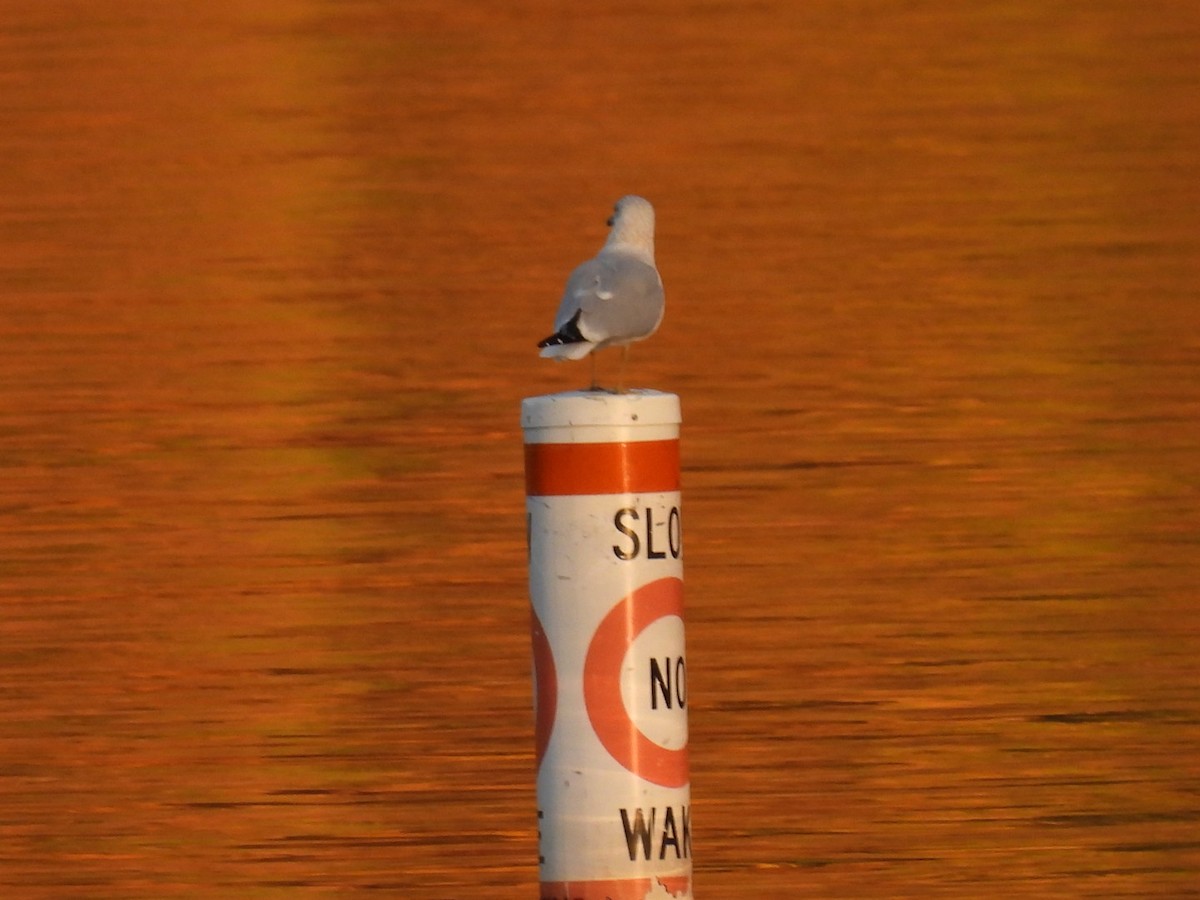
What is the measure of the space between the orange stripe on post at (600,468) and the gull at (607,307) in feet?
1.07

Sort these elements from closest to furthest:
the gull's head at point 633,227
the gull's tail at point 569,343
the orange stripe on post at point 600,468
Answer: the orange stripe on post at point 600,468, the gull's tail at point 569,343, the gull's head at point 633,227

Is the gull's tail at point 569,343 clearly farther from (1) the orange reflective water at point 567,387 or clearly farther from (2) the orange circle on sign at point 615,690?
(1) the orange reflective water at point 567,387

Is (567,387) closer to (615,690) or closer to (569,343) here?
(569,343)

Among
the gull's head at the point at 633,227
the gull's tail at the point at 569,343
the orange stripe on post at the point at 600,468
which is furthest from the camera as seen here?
the gull's head at the point at 633,227

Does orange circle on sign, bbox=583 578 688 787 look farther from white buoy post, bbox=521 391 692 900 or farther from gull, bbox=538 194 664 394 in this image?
gull, bbox=538 194 664 394

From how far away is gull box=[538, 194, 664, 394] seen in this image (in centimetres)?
383

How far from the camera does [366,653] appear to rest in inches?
218

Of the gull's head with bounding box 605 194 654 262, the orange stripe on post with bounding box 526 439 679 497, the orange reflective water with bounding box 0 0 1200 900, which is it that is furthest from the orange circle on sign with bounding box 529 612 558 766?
the orange reflective water with bounding box 0 0 1200 900

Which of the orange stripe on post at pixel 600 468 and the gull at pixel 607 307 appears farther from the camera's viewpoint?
the gull at pixel 607 307

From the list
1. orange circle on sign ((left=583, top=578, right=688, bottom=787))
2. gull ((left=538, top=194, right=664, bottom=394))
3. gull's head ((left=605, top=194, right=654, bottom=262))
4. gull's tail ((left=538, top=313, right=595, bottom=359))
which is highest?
gull's head ((left=605, top=194, right=654, bottom=262))

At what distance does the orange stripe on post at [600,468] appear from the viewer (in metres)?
3.42

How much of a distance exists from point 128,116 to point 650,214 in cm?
275

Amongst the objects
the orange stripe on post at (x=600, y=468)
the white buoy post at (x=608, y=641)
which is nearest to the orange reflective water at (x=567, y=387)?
the white buoy post at (x=608, y=641)

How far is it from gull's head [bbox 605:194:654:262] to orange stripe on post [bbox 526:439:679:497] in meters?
0.80
